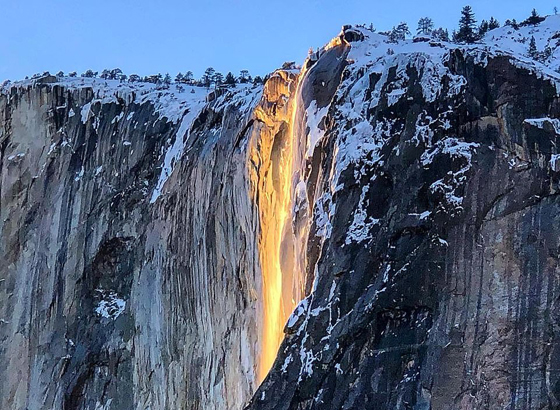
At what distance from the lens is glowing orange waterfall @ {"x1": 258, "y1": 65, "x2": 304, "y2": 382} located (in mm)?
22422

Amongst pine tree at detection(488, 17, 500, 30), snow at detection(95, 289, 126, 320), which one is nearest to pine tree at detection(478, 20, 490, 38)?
pine tree at detection(488, 17, 500, 30)

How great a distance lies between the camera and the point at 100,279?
34250 millimetres

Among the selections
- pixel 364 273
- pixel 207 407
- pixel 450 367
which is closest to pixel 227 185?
pixel 207 407

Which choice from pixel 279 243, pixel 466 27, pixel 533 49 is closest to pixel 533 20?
pixel 466 27

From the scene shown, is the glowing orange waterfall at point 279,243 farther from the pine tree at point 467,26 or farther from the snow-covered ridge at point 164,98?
the pine tree at point 467,26

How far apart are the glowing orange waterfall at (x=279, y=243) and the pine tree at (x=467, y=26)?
13.1m

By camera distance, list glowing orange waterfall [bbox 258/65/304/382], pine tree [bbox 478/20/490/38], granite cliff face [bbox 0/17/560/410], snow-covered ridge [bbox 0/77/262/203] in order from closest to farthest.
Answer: granite cliff face [bbox 0/17/560/410]
glowing orange waterfall [bbox 258/65/304/382]
snow-covered ridge [bbox 0/77/262/203]
pine tree [bbox 478/20/490/38]

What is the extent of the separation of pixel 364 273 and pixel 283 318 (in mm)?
5210

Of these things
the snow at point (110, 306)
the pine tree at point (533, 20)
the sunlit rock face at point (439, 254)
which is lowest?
the sunlit rock face at point (439, 254)

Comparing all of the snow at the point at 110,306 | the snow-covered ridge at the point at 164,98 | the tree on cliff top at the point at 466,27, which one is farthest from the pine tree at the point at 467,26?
the snow at the point at 110,306

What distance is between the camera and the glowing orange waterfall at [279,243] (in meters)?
22.4

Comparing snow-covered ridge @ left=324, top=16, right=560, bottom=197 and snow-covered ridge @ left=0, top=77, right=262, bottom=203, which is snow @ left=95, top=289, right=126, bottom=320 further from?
snow-covered ridge @ left=324, top=16, right=560, bottom=197

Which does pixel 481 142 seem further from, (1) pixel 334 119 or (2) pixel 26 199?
(2) pixel 26 199

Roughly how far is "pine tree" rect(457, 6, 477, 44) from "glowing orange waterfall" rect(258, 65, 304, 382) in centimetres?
1308
